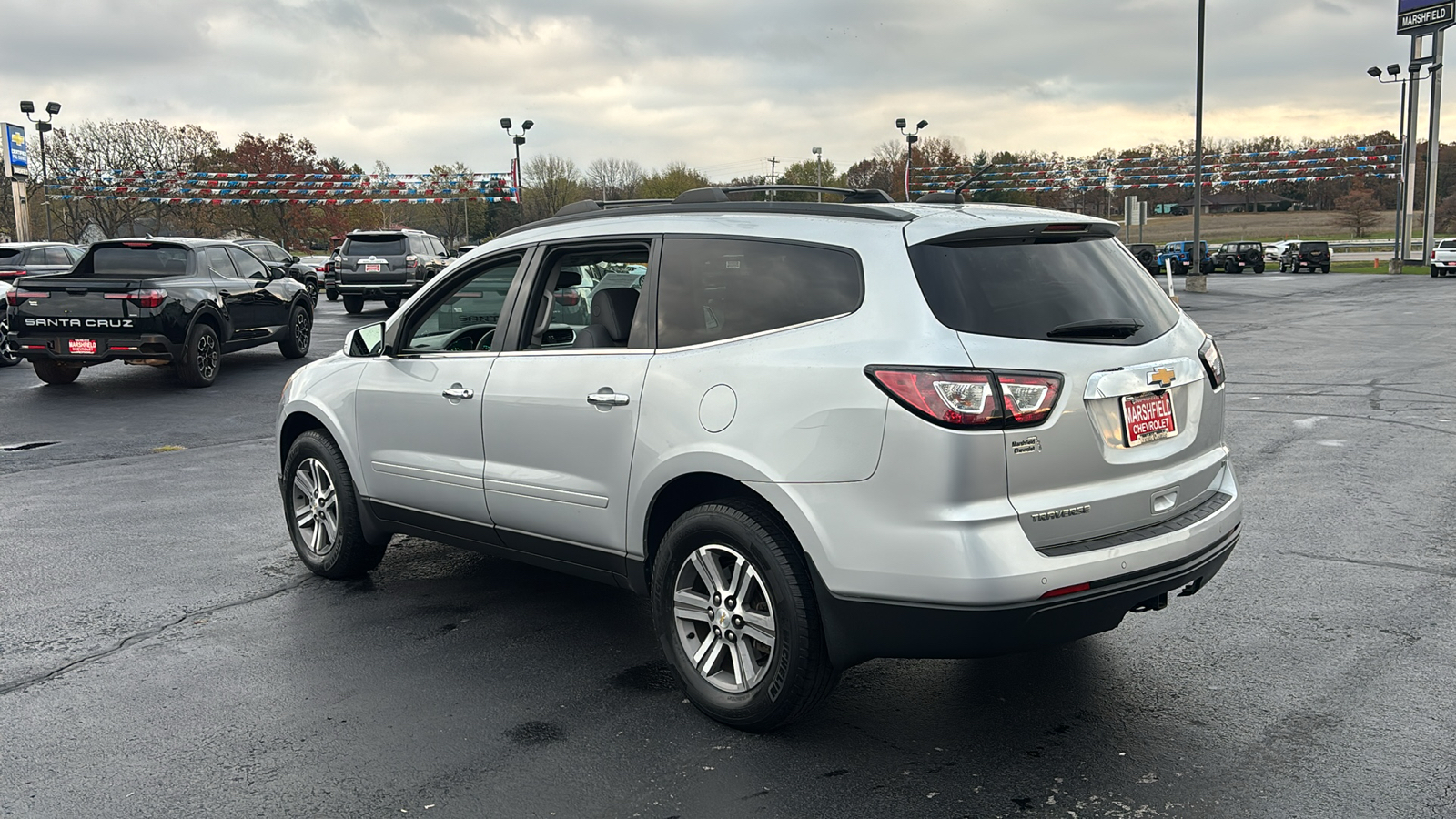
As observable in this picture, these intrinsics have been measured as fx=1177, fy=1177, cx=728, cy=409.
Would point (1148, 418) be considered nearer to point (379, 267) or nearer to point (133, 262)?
point (133, 262)

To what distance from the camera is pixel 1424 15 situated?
5019 centimetres

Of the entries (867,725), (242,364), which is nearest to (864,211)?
(867,725)

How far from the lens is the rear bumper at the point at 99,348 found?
13203mm

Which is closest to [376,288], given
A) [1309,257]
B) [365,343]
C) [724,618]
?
[365,343]

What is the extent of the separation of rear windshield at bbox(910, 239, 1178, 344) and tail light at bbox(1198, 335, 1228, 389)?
19 cm

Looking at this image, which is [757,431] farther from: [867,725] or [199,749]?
[199,749]

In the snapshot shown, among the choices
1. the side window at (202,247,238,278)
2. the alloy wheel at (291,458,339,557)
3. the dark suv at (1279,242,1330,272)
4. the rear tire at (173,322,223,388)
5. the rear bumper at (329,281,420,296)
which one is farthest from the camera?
the dark suv at (1279,242,1330,272)

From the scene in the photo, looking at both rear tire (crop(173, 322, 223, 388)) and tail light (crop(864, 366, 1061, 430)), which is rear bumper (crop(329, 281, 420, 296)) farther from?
tail light (crop(864, 366, 1061, 430))

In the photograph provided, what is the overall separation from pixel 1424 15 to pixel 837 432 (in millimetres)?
57616

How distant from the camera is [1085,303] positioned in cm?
388

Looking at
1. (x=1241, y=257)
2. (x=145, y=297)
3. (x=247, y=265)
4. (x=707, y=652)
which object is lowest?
(x=707, y=652)

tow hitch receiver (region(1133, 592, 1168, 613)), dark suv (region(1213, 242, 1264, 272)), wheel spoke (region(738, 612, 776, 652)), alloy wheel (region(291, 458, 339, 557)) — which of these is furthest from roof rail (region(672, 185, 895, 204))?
dark suv (region(1213, 242, 1264, 272))

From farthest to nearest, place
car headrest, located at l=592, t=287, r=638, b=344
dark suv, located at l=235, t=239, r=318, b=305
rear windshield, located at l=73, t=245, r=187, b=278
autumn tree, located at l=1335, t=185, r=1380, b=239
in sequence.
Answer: autumn tree, located at l=1335, t=185, r=1380, b=239 → dark suv, located at l=235, t=239, r=318, b=305 → rear windshield, located at l=73, t=245, r=187, b=278 → car headrest, located at l=592, t=287, r=638, b=344

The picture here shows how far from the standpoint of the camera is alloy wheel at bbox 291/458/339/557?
5.88 meters
